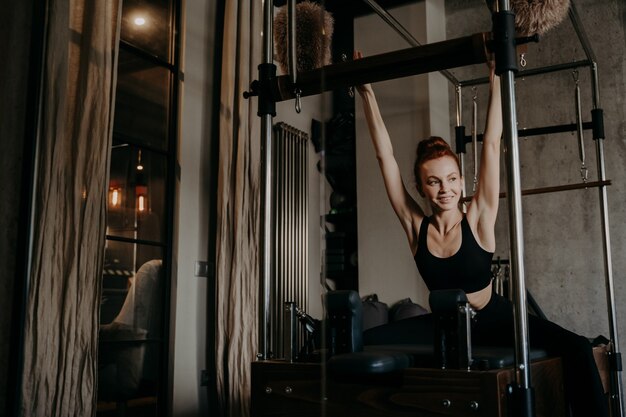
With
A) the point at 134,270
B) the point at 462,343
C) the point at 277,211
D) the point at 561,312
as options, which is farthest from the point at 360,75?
the point at 561,312

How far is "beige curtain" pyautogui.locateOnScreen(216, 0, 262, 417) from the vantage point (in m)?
3.65

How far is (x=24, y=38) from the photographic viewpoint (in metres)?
2.74

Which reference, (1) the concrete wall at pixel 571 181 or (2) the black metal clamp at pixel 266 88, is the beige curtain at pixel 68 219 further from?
(1) the concrete wall at pixel 571 181

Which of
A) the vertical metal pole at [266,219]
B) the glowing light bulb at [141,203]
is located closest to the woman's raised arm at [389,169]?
the vertical metal pole at [266,219]

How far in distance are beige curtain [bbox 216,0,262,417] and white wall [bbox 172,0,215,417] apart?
14 cm

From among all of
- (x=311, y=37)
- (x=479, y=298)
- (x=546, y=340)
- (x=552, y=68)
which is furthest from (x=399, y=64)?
(x=552, y=68)

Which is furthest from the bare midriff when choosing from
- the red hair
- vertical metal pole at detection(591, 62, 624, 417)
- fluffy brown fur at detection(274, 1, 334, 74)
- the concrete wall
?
the concrete wall

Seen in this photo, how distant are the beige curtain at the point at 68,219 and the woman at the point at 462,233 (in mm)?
1505

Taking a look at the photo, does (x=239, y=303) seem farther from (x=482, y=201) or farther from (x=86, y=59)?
(x=482, y=201)

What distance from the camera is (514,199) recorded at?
1361 millimetres

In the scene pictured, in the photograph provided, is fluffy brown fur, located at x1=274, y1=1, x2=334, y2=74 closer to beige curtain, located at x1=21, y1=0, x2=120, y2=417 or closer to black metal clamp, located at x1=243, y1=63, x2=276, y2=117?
black metal clamp, located at x1=243, y1=63, x2=276, y2=117

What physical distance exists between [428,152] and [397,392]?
800 millimetres

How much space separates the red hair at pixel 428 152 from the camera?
183 centimetres

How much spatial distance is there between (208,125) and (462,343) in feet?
9.75
